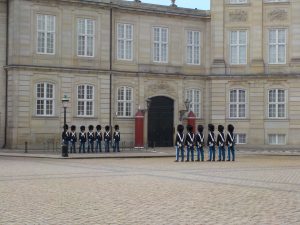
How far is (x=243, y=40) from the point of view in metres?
43.8

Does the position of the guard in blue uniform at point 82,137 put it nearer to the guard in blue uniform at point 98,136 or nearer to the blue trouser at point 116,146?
the guard in blue uniform at point 98,136

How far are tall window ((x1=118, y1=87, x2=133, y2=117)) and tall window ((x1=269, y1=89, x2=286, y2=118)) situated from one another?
9.61 m

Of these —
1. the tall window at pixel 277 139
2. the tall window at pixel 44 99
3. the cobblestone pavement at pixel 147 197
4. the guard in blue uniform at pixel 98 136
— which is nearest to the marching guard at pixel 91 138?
the guard in blue uniform at pixel 98 136

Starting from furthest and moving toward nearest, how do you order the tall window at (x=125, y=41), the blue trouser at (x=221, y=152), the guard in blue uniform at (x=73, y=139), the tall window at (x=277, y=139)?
the tall window at (x=277, y=139), the tall window at (x=125, y=41), the guard in blue uniform at (x=73, y=139), the blue trouser at (x=221, y=152)

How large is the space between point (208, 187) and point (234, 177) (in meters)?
3.50

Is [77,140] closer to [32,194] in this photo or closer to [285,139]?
[285,139]

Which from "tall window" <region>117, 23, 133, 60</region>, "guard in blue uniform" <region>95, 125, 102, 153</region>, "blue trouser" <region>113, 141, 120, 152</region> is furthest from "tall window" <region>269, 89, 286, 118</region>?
"guard in blue uniform" <region>95, 125, 102, 153</region>

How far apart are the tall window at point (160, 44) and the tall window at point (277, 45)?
7266 mm

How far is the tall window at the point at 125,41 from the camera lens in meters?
42.1

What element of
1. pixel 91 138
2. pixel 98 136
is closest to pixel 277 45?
pixel 98 136

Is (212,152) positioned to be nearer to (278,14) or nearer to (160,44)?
(160,44)

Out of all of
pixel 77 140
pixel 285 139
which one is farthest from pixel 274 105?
pixel 77 140

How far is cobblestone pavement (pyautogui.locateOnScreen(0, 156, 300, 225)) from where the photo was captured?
37.9 ft

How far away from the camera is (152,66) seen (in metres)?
43.2
